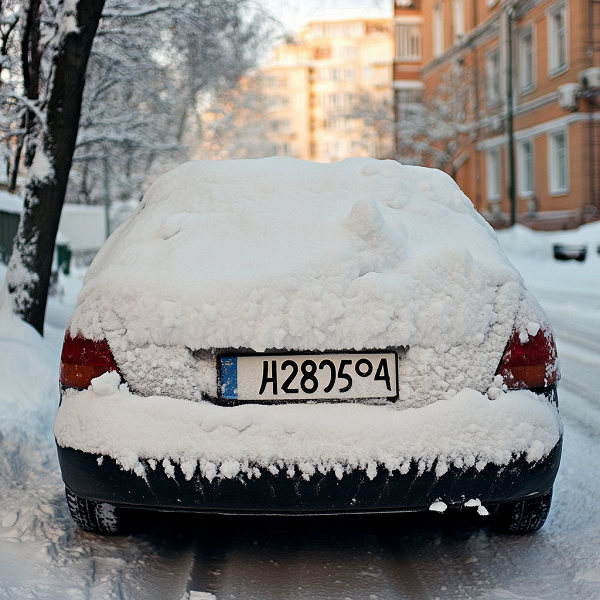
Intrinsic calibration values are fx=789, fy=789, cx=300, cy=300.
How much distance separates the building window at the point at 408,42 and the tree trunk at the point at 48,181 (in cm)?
4144

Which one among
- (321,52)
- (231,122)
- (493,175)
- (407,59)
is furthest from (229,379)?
(321,52)

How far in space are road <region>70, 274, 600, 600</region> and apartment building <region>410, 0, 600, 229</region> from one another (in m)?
22.6

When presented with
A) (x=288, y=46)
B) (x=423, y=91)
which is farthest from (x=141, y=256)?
(x=423, y=91)

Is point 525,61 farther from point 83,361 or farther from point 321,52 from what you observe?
point 321,52

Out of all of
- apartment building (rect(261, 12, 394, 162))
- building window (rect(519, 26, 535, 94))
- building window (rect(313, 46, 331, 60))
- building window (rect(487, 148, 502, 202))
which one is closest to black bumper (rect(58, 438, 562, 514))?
building window (rect(519, 26, 535, 94))

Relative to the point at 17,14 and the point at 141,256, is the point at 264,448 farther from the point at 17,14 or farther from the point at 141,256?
the point at 17,14

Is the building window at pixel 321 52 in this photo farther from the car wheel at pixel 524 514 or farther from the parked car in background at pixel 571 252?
the car wheel at pixel 524 514

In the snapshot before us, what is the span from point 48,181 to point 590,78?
2343 centimetres

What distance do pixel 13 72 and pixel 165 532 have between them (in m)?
8.66

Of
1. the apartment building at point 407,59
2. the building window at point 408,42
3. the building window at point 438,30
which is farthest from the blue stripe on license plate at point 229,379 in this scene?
the building window at point 408,42

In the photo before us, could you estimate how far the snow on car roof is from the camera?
2.54 meters

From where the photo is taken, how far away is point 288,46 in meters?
11.5

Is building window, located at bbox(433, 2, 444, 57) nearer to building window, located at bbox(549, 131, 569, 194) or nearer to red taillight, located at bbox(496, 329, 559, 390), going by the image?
building window, located at bbox(549, 131, 569, 194)

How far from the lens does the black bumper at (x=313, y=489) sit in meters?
2.49
